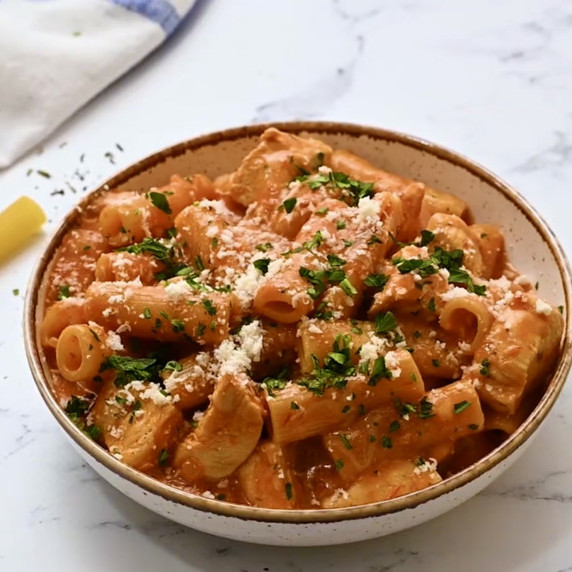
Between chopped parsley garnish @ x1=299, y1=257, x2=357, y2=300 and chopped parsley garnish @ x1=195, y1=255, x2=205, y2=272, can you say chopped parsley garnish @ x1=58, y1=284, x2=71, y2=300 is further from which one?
chopped parsley garnish @ x1=299, y1=257, x2=357, y2=300

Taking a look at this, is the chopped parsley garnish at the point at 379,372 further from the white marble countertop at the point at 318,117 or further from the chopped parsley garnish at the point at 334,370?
the white marble countertop at the point at 318,117

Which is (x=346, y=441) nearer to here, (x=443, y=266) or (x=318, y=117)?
(x=443, y=266)

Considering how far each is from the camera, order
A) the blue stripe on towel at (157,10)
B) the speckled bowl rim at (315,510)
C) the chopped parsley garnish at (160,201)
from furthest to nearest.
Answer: the blue stripe on towel at (157,10)
the chopped parsley garnish at (160,201)
the speckled bowl rim at (315,510)

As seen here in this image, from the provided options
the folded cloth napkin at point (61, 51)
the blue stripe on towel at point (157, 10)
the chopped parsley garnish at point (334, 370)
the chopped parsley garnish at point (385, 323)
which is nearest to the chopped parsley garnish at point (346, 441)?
the chopped parsley garnish at point (334, 370)

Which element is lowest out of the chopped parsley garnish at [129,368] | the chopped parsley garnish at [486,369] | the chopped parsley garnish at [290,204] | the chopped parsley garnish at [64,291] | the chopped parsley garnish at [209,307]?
the chopped parsley garnish at [64,291]

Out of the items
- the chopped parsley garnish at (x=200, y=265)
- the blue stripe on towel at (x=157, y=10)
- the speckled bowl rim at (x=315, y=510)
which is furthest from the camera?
the blue stripe on towel at (x=157, y=10)

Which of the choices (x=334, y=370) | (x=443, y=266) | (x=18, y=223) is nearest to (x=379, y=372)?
(x=334, y=370)

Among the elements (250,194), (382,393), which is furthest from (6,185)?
(382,393)
